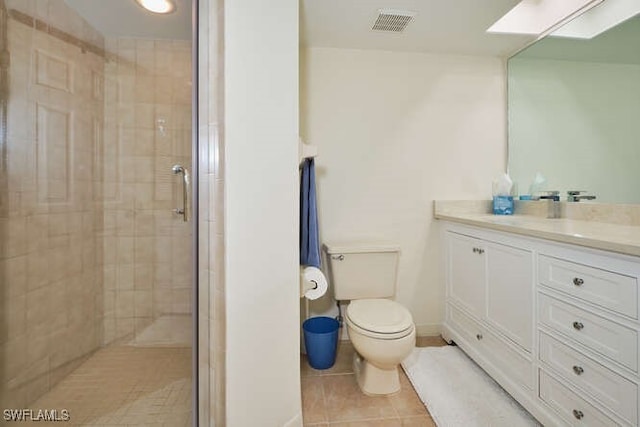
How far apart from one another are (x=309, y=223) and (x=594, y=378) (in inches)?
49.7

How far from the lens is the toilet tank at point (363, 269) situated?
1823 millimetres

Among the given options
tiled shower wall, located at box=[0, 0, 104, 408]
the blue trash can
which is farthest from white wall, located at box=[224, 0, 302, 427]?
tiled shower wall, located at box=[0, 0, 104, 408]

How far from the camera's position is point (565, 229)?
4.17 ft

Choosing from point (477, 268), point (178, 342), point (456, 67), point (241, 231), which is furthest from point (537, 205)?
point (178, 342)

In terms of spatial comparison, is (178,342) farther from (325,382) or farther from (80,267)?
(325,382)

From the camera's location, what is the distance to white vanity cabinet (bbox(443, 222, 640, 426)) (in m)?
0.94

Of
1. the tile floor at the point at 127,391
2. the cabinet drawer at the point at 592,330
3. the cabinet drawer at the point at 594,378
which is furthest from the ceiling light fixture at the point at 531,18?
the tile floor at the point at 127,391

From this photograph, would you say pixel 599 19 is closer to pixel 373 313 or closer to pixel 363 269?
pixel 363 269

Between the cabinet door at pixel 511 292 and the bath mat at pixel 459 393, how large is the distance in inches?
12.7

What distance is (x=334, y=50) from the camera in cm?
204

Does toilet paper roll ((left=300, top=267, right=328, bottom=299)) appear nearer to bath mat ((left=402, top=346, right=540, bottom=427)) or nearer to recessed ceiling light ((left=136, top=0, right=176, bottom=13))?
bath mat ((left=402, top=346, right=540, bottom=427))

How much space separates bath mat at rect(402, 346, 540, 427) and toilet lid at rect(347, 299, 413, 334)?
412mm

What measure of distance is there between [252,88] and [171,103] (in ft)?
2.79

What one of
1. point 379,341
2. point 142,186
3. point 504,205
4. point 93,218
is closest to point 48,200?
point 93,218
